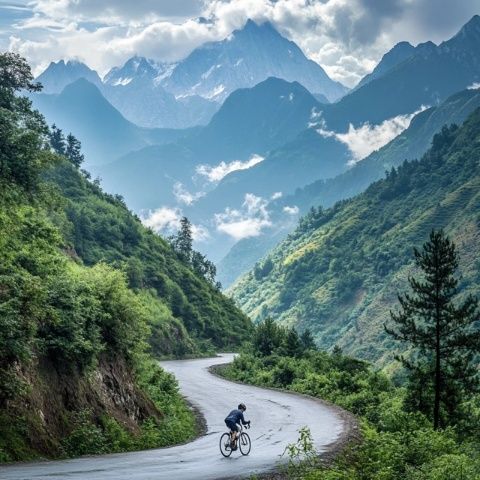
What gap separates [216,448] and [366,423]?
929cm

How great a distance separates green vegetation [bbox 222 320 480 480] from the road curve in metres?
1.50

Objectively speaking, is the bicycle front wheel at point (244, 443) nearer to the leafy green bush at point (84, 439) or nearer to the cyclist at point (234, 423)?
the cyclist at point (234, 423)

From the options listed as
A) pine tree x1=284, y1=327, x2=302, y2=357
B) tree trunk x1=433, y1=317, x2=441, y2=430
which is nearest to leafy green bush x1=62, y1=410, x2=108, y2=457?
tree trunk x1=433, y1=317, x2=441, y2=430

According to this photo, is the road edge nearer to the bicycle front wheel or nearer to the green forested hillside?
the bicycle front wheel

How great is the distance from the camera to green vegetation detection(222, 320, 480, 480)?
23.1 m

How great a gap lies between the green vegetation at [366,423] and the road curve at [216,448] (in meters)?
1.50

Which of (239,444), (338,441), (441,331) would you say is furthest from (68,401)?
(441,331)

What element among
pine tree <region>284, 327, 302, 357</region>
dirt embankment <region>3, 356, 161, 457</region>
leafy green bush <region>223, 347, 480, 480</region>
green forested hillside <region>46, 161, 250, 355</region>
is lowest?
leafy green bush <region>223, 347, 480, 480</region>

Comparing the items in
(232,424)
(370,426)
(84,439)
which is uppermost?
(84,439)

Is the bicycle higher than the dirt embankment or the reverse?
the reverse

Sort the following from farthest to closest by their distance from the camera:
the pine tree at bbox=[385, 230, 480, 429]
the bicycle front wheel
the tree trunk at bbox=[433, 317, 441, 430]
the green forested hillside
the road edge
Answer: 1. the green forested hillside
2. the pine tree at bbox=[385, 230, 480, 429]
3. the tree trunk at bbox=[433, 317, 441, 430]
4. the bicycle front wheel
5. the road edge

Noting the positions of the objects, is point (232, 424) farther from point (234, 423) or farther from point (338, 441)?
point (338, 441)

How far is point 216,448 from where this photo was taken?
3019 cm

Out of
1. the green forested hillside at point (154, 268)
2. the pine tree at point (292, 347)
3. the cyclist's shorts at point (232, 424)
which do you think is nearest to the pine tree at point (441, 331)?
the cyclist's shorts at point (232, 424)
